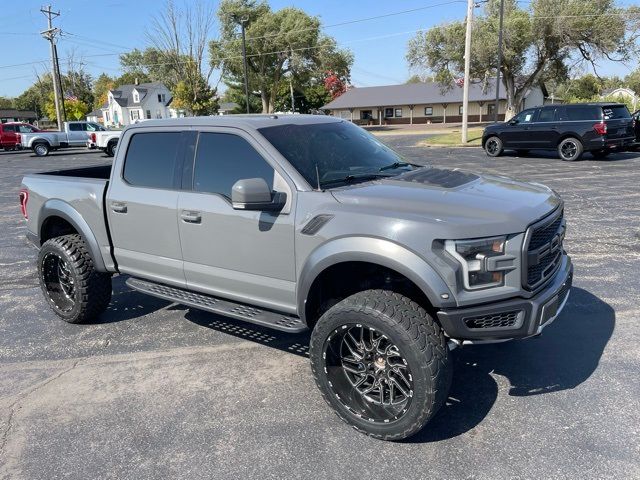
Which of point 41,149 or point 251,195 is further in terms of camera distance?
point 41,149

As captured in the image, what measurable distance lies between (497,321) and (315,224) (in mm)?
1222

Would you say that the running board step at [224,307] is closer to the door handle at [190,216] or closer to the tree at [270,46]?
the door handle at [190,216]

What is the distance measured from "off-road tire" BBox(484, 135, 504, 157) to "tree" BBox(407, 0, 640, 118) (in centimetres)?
1853

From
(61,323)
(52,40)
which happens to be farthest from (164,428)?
(52,40)

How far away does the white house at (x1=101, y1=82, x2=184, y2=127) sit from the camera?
76812 mm

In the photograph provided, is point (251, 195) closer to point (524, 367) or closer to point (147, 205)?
point (147, 205)

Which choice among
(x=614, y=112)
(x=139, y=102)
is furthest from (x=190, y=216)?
(x=139, y=102)

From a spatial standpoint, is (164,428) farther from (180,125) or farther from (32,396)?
(180,125)

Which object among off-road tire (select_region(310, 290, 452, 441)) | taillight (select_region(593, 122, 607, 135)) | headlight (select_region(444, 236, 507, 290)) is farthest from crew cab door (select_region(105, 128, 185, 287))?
taillight (select_region(593, 122, 607, 135))

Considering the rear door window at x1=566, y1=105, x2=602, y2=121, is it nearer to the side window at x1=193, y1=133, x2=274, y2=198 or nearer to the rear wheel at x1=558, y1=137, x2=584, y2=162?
the rear wheel at x1=558, y1=137, x2=584, y2=162

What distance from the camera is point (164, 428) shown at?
11.0ft

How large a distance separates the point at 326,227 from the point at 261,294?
0.80m

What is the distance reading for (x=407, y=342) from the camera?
2881mm

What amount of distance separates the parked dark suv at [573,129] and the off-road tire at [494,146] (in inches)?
17.0
